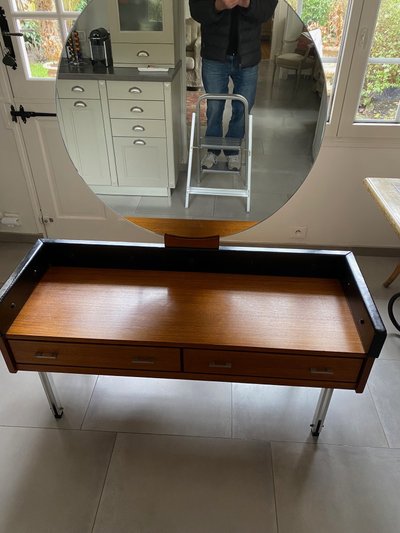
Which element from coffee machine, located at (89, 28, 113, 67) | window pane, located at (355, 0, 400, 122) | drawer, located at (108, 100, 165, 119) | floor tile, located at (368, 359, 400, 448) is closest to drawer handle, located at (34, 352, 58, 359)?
drawer, located at (108, 100, 165, 119)

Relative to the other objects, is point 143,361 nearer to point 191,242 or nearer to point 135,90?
point 191,242

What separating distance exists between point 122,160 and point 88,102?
7.0 inches

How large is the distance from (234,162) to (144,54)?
1.18 feet

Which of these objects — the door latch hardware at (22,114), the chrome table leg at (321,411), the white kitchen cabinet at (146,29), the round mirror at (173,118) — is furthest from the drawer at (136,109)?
the door latch hardware at (22,114)

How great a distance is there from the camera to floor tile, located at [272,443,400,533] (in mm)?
1264

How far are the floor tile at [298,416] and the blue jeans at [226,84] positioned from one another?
1.05 m

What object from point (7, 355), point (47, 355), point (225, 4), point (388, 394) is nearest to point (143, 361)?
point (47, 355)

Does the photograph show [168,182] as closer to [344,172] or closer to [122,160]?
[122,160]

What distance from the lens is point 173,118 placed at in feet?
3.64

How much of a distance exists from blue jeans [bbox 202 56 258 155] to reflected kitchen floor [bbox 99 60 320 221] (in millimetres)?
29

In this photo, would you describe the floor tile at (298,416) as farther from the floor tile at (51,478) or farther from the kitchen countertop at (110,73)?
the kitchen countertop at (110,73)

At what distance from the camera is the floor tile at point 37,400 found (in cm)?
154

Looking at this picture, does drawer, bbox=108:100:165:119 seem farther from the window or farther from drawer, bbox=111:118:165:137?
the window

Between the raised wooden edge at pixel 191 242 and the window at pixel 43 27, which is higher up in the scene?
the window at pixel 43 27
